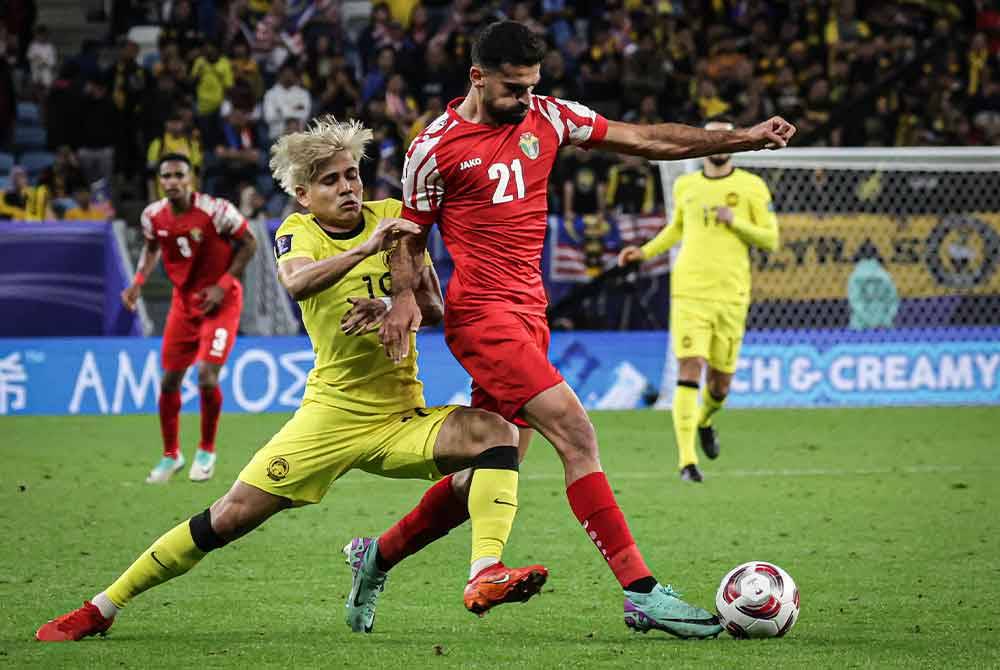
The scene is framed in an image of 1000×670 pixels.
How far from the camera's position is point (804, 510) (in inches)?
345

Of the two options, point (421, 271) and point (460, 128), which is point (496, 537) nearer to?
point (421, 271)

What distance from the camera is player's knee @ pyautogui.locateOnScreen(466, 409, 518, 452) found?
526 centimetres

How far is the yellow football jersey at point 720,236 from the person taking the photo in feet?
33.5

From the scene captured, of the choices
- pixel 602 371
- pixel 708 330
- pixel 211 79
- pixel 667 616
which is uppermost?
pixel 211 79

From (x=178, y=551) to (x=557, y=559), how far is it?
7.69ft

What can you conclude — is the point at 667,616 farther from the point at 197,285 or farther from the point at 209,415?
the point at 197,285

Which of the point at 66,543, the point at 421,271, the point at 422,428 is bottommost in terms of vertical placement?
the point at 66,543

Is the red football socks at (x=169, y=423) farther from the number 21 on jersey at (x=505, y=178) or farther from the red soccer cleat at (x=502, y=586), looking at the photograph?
the red soccer cleat at (x=502, y=586)

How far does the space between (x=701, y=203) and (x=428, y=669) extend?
6.00m

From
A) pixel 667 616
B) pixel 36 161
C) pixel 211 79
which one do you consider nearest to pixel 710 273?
pixel 667 616

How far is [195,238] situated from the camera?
1051 cm

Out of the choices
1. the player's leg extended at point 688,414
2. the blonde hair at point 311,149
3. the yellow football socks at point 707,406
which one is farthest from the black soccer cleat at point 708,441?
the blonde hair at point 311,149

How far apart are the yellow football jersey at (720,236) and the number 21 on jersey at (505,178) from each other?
4.80 meters

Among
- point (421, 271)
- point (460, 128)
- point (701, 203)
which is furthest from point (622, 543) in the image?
point (701, 203)
